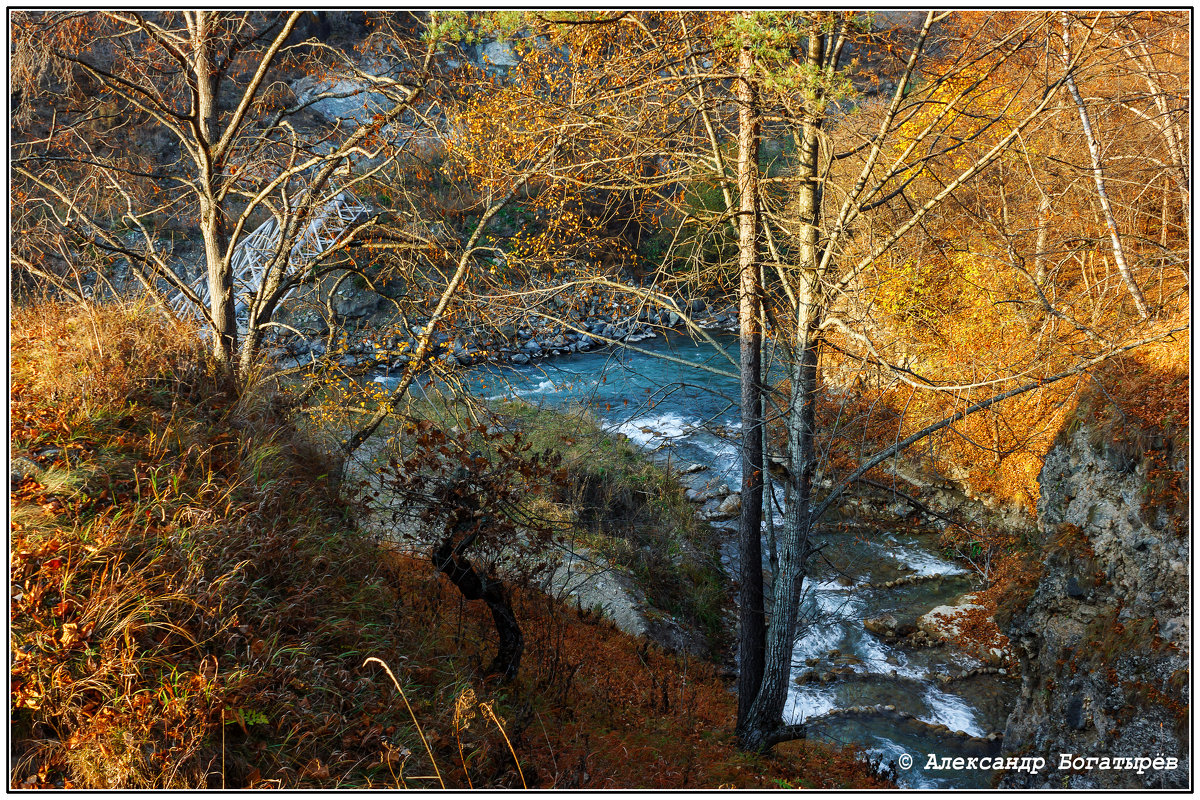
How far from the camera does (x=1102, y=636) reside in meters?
6.59

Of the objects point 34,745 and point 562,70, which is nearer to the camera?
point 34,745

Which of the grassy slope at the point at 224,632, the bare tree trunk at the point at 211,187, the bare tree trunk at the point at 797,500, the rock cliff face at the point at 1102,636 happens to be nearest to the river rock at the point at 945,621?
the rock cliff face at the point at 1102,636

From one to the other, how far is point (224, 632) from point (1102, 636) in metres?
7.71

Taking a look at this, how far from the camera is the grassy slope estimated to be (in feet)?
11.8

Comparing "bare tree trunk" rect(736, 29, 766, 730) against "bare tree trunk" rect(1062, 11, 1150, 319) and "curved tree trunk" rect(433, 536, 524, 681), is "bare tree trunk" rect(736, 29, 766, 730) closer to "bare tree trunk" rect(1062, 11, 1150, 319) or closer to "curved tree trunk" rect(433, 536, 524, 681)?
"curved tree trunk" rect(433, 536, 524, 681)

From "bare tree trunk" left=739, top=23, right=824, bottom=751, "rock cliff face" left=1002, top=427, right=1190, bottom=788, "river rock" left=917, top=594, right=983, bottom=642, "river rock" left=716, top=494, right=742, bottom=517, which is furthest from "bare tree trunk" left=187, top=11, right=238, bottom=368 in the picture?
"river rock" left=917, top=594, right=983, bottom=642

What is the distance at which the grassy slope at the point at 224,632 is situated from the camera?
358cm

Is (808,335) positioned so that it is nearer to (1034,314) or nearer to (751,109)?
(751,109)

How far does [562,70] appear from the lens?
7953 millimetres

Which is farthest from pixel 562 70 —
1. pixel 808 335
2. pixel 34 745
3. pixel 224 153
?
pixel 34 745

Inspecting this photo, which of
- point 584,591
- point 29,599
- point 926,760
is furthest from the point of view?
point 584,591

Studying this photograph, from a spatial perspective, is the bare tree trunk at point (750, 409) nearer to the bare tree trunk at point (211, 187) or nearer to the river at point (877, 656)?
the river at point (877, 656)

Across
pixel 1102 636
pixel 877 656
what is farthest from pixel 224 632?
pixel 877 656

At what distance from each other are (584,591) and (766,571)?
11.5ft
